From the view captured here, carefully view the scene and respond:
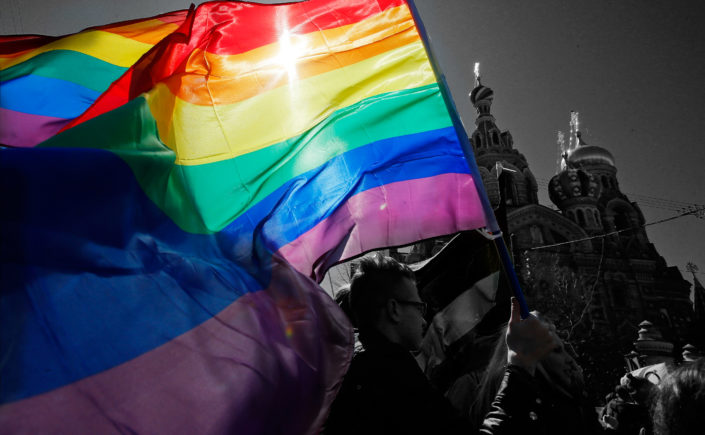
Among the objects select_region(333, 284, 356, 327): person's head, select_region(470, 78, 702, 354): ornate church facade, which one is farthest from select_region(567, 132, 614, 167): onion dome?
select_region(333, 284, 356, 327): person's head

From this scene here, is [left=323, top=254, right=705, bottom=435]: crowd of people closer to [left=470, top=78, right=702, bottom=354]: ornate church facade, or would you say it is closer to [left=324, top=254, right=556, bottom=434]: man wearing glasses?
[left=324, top=254, right=556, bottom=434]: man wearing glasses

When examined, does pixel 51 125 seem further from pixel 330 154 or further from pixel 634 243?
pixel 634 243

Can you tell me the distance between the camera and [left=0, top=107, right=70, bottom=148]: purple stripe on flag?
324 centimetres

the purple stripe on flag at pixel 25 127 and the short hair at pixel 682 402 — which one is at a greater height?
the purple stripe on flag at pixel 25 127

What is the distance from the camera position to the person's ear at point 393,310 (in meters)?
2.18

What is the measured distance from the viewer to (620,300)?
3522 centimetres

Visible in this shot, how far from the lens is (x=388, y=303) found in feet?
7.23

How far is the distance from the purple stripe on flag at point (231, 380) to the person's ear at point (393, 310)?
0.23 metres

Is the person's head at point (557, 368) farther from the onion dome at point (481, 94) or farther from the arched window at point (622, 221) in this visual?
the onion dome at point (481, 94)

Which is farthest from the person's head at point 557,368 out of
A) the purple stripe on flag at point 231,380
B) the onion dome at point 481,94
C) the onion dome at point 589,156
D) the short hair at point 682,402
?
the onion dome at point 589,156

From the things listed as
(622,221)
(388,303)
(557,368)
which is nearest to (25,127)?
(388,303)

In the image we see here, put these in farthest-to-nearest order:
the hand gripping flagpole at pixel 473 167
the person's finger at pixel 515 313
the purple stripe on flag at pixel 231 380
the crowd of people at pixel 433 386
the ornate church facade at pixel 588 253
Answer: the ornate church facade at pixel 588 253, the hand gripping flagpole at pixel 473 167, the person's finger at pixel 515 313, the crowd of people at pixel 433 386, the purple stripe on flag at pixel 231 380

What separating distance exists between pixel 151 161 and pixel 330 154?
1130 millimetres

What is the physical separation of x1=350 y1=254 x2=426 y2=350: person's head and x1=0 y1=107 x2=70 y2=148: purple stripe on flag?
2.41 meters
